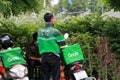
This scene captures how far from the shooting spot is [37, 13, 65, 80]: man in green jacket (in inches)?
303

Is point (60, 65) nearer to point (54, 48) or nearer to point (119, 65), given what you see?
point (54, 48)

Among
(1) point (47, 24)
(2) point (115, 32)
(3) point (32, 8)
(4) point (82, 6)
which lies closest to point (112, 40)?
(2) point (115, 32)

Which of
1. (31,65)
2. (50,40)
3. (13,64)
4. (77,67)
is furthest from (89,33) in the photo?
(13,64)

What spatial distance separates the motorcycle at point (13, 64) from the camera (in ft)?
24.8

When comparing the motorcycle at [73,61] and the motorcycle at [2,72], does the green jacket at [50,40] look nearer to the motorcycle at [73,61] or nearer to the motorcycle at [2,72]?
the motorcycle at [73,61]

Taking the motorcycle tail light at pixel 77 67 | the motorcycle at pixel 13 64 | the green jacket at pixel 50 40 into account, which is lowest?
the motorcycle tail light at pixel 77 67

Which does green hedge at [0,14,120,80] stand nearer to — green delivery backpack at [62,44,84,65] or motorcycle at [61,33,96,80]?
motorcycle at [61,33,96,80]

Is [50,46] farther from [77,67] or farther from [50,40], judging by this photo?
[77,67]

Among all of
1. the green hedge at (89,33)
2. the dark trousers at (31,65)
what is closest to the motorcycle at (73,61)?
the dark trousers at (31,65)

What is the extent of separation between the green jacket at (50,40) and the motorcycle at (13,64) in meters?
0.52

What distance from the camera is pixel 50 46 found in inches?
304

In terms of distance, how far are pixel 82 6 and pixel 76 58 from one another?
67211 mm

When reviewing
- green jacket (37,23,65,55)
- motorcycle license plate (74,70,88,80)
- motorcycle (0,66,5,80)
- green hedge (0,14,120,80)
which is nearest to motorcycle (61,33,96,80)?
motorcycle license plate (74,70,88,80)

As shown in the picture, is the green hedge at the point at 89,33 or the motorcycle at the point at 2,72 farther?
the green hedge at the point at 89,33
